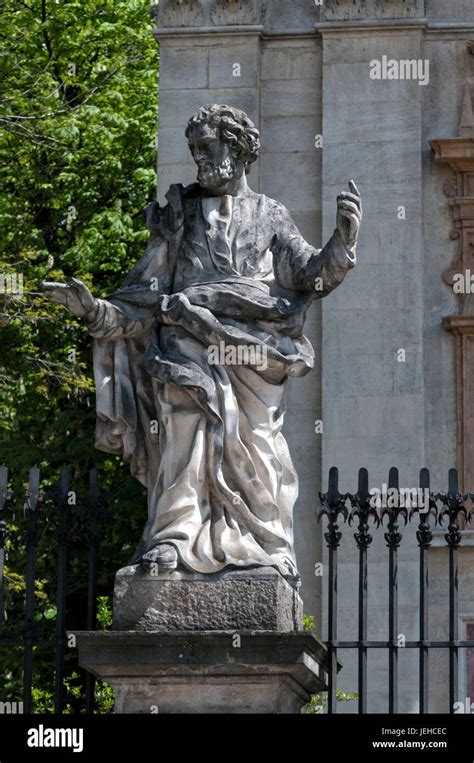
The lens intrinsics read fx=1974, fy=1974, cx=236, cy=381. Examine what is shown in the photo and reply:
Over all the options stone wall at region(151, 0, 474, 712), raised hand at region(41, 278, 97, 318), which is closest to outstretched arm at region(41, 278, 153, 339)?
raised hand at region(41, 278, 97, 318)

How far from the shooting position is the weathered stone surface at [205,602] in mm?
10445

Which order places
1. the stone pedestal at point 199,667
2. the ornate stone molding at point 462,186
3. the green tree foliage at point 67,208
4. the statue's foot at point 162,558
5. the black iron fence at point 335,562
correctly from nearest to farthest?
the stone pedestal at point 199,667 → the statue's foot at point 162,558 → the black iron fence at point 335,562 → the ornate stone molding at point 462,186 → the green tree foliage at point 67,208

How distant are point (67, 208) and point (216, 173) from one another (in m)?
13.0

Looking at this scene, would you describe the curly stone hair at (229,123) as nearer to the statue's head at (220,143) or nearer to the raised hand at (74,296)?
the statue's head at (220,143)

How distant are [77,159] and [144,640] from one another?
1371cm

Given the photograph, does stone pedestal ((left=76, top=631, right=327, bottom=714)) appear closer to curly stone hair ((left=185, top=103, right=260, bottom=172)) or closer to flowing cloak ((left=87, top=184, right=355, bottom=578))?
flowing cloak ((left=87, top=184, right=355, bottom=578))

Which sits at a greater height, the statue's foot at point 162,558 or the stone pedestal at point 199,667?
the statue's foot at point 162,558

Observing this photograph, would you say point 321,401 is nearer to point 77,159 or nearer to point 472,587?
point 472,587

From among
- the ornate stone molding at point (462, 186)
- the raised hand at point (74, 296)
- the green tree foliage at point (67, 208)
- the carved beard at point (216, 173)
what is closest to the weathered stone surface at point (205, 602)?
the raised hand at point (74, 296)

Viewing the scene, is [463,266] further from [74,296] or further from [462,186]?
[74,296]

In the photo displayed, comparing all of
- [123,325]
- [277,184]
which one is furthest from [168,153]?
[123,325]

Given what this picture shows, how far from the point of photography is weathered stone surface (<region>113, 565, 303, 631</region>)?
1045 centimetres

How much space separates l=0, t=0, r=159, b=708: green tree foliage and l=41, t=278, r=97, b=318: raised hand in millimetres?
8672

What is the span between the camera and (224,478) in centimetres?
1084
